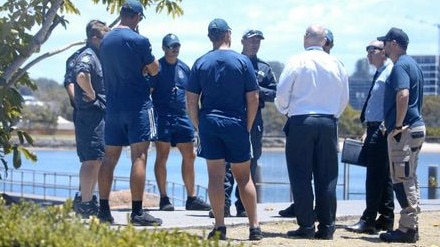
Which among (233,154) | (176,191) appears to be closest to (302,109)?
(233,154)

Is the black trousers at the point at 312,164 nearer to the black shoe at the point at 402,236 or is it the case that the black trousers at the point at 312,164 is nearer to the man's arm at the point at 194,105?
the black shoe at the point at 402,236

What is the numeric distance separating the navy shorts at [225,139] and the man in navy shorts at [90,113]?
6.02 feet

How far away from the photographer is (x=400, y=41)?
9.65 m

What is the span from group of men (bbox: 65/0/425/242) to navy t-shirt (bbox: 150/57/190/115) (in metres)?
1.24

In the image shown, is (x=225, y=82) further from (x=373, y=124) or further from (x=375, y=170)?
(x=375, y=170)

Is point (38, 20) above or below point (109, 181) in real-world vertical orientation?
above

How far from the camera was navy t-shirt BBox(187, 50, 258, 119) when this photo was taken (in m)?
9.20

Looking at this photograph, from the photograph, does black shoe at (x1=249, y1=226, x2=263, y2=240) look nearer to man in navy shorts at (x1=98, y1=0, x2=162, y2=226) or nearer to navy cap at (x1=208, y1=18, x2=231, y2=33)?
man in navy shorts at (x1=98, y1=0, x2=162, y2=226)

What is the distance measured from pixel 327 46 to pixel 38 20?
2.96 m

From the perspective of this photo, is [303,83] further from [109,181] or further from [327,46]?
[109,181]

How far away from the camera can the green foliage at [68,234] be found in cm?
571

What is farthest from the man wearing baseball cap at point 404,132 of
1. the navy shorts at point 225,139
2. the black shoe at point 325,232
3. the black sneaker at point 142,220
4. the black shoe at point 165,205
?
the black shoe at point 165,205

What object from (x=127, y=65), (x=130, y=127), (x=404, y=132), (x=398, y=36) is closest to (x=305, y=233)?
(x=404, y=132)

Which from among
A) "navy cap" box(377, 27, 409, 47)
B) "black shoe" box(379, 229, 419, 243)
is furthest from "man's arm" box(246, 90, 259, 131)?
"black shoe" box(379, 229, 419, 243)
